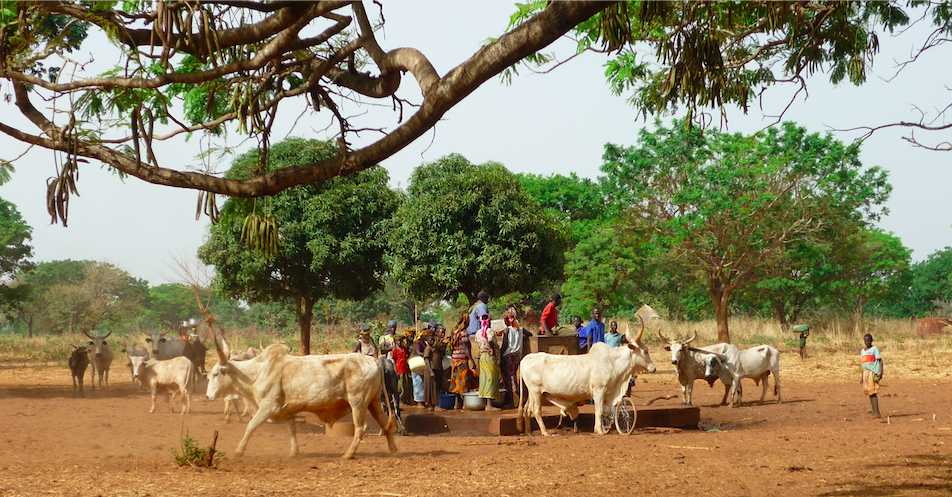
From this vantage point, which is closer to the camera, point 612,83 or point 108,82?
point 108,82

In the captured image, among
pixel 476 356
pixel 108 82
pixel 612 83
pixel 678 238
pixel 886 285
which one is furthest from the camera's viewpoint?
pixel 886 285

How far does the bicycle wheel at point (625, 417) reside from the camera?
1193cm

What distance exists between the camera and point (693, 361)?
49.3ft

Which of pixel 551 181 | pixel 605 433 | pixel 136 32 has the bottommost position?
pixel 605 433

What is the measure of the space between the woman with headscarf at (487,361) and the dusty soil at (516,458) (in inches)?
50.1

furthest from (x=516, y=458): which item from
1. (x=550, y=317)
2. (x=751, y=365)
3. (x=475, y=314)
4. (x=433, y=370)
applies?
(x=751, y=365)

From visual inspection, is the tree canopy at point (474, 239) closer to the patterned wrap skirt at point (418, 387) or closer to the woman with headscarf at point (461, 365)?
the patterned wrap skirt at point (418, 387)

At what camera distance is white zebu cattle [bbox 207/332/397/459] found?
939 centimetres

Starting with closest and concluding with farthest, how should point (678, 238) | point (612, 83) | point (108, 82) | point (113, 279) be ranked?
point (108, 82) → point (612, 83) → point (678, 238) → point (113, 279)

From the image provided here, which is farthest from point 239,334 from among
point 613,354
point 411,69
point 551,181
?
point 411,69

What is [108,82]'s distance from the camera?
212 inches

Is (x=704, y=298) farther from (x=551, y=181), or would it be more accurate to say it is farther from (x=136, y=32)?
(x=136, y=32)

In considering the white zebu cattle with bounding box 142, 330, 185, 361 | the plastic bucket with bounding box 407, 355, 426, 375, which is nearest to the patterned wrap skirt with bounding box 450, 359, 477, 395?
the plastic bucket with bounding box 407, 355, 426, 375

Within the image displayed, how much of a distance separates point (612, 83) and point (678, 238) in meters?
18.3
